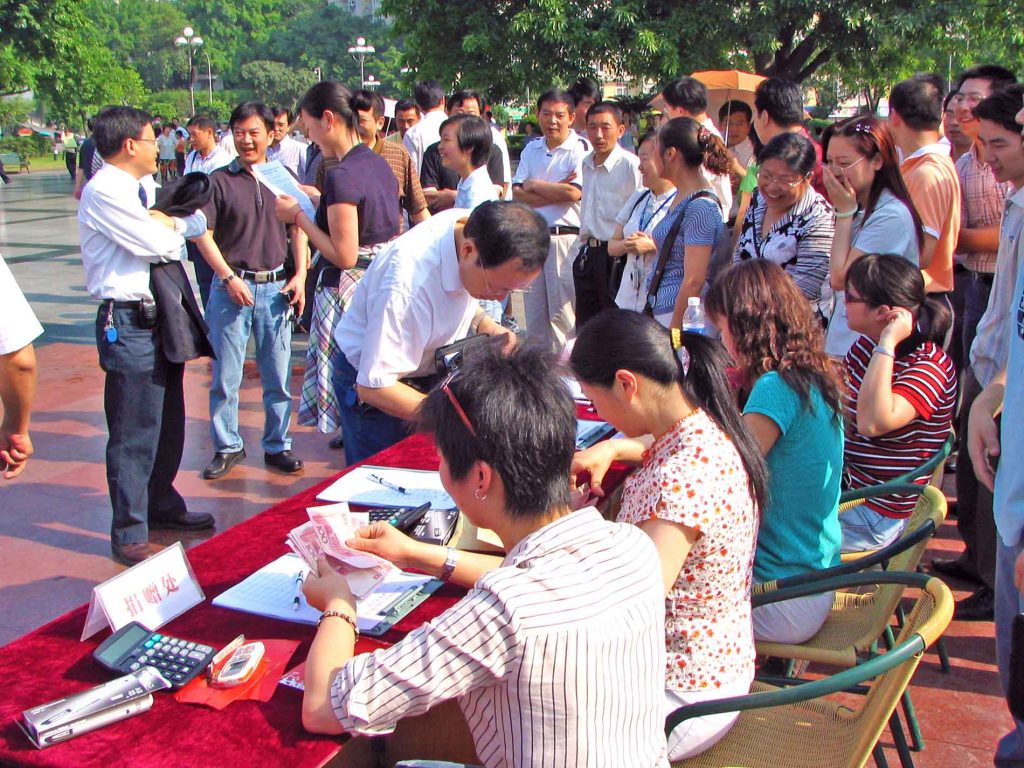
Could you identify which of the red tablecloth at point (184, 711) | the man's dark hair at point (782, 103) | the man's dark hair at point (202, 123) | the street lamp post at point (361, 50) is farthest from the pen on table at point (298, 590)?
the street lamp post at point (361, 50)

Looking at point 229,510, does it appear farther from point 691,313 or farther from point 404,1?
point 404,1

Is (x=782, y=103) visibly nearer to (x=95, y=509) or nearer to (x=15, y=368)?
(x=15, y=368)

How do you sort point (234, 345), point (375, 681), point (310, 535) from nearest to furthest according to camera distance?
point (375, 681) < point (310, 535) < point (234, 345)

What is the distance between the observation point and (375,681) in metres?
1.42

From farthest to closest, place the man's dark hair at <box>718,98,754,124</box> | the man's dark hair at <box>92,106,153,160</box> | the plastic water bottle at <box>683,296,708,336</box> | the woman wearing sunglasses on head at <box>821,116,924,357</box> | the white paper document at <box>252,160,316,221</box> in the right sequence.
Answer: the man's dark hair at <box>718,98,754,124</box>, the white paper document at <box>252,160,316,221</box>, the plastic water bottle at <box>683,296,708,336</box>, the woman wearing sunglasses on head at <box>821,116,924,357</box>, the man's dark hair at <box>92,106,153,160</box>

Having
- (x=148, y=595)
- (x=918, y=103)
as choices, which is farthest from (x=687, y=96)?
(x=148, y=595)

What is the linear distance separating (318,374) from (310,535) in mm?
1702

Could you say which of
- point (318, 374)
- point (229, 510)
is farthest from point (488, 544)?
point (229, 510)

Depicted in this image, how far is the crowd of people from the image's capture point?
4.71 ft

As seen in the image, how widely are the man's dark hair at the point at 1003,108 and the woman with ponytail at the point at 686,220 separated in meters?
1.34

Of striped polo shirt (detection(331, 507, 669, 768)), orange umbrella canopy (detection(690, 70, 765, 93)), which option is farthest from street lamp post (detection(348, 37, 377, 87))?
striped polo shirt (detection(331, 507, 669, 768))

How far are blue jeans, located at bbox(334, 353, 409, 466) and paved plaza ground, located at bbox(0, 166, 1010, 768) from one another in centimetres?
123

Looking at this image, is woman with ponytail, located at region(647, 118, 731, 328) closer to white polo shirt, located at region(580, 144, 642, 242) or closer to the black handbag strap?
the black handbag strap

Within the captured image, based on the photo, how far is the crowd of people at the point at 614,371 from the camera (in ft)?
4.71
